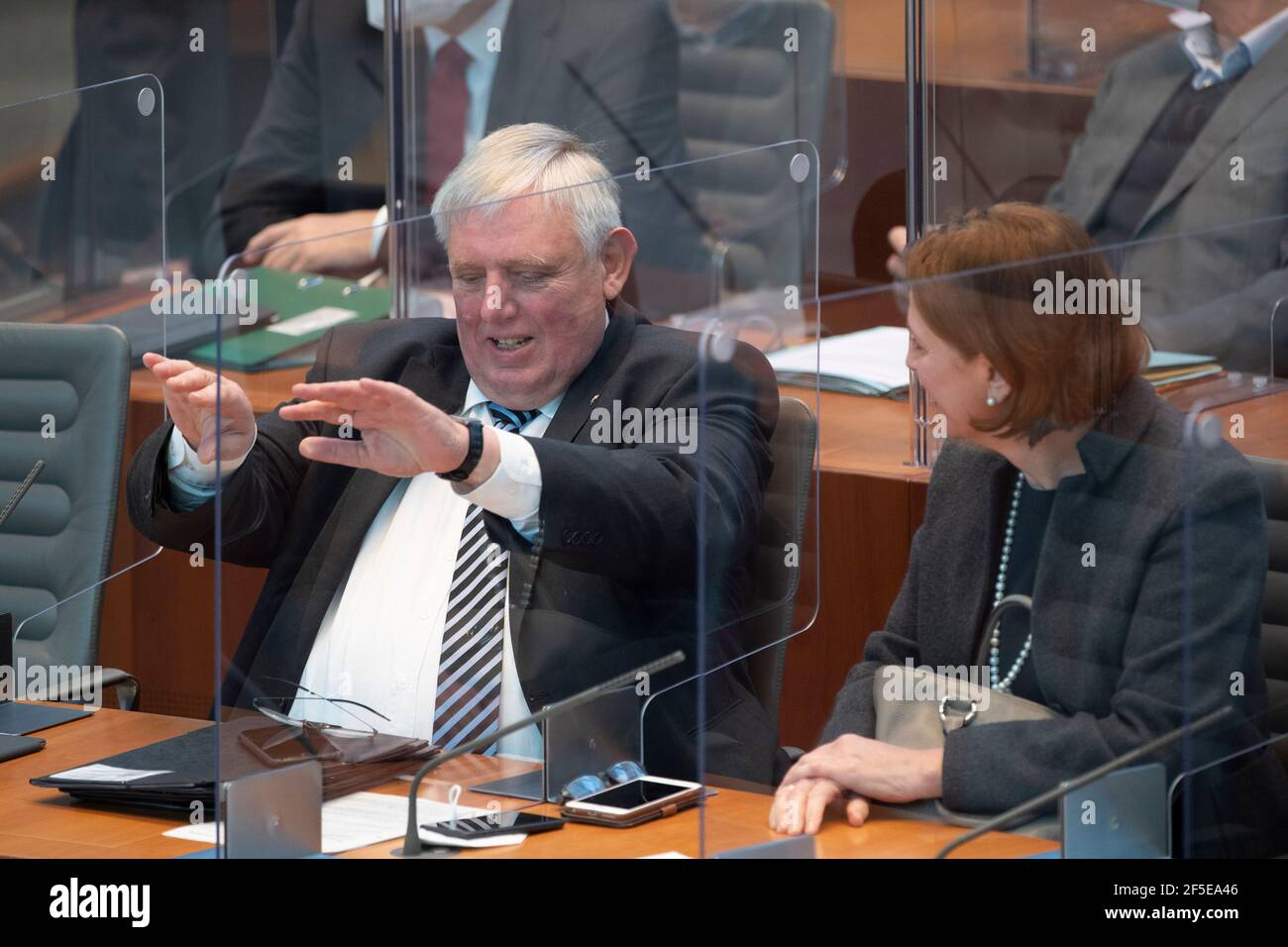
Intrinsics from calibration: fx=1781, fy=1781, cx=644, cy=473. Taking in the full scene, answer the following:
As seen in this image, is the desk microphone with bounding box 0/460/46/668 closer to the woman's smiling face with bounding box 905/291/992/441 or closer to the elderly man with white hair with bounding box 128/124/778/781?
the elderly man with white hair with bounding box 128/124/778/781

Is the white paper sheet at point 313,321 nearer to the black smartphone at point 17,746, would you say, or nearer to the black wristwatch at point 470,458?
the black wristwatch at point 470,458

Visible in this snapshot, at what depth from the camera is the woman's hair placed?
1478 millimetres

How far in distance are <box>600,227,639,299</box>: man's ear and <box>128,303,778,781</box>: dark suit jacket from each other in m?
0.10

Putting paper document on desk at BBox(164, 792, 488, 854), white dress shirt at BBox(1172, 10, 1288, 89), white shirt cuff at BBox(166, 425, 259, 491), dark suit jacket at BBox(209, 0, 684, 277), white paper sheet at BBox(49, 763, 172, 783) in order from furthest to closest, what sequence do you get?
dark suit jacket at BBox(209, 0, 684, 277) → white dress shirt at BBox(1172, 10, 1288, 89) → white shirt cuff at BBox(166, 425, 259, 491) → white paper sheet at BBox(49, 763, 172, 783) → paper document on desk at BBox(164, 792, 488, 854)

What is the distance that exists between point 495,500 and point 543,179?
373 millimetres

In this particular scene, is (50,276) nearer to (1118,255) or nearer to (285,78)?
(285,78)

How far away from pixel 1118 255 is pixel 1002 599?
0.32 meters

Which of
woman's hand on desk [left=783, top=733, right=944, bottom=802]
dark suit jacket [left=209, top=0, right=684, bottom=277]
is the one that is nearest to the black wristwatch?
woman's hand on desk [left=783, top=733, right=944, bottom=802]

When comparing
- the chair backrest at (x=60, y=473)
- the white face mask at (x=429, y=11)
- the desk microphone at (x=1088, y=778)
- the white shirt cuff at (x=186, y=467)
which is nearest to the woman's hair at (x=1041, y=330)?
the desk microphone at (x=1088, y=778)

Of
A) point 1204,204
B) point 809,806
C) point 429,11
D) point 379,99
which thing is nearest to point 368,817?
point 809,806

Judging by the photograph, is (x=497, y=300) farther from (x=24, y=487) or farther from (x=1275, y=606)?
(x=24, y=487)

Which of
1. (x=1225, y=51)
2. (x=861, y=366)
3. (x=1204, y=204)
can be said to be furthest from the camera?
(x=1225, y=51)

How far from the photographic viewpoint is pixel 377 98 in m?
3.84

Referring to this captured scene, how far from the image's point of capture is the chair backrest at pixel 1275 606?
5.14 ft
